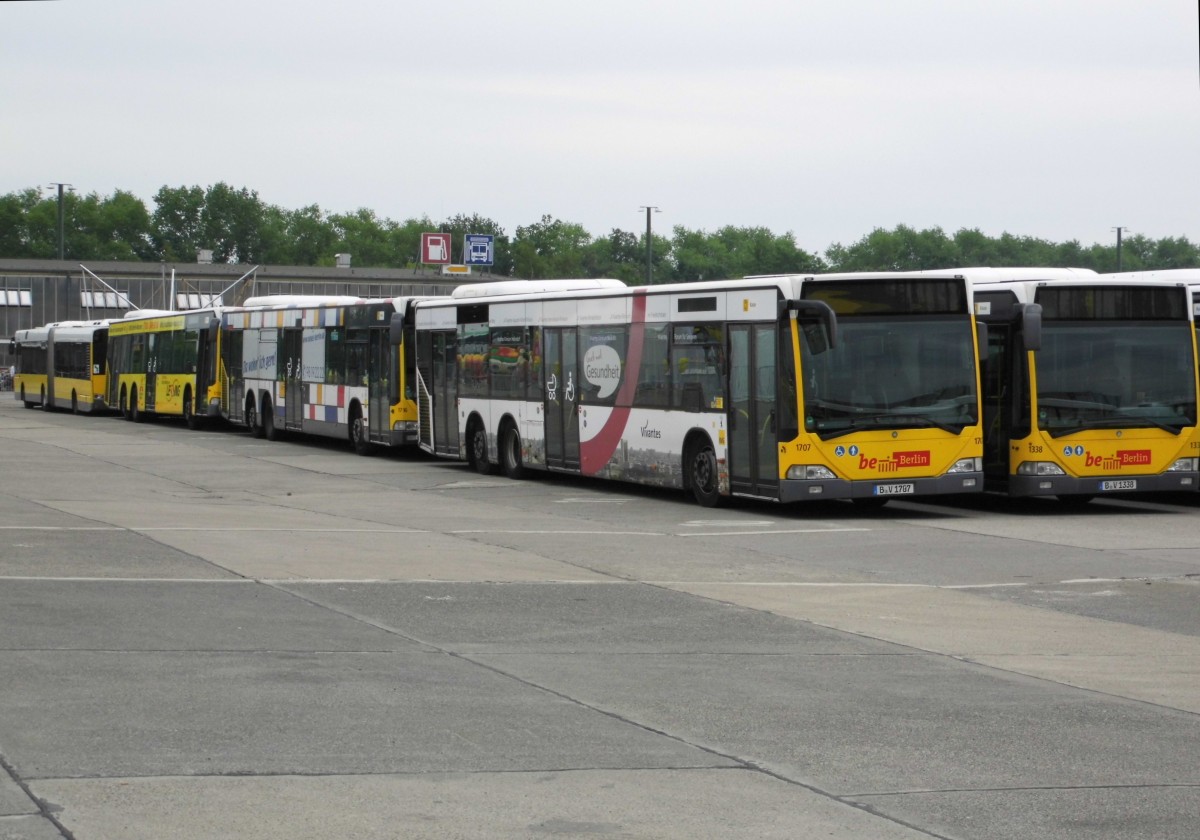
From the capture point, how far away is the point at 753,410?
21.4m

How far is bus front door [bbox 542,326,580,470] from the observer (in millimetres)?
26453

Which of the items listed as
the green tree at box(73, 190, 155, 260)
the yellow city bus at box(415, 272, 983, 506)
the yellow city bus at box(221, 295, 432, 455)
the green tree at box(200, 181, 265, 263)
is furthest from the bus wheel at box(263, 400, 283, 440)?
the green tree at box(200, 181, 265, 263)

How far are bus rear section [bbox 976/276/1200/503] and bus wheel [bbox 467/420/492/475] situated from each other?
982 centimetres

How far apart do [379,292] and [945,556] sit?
109 metres

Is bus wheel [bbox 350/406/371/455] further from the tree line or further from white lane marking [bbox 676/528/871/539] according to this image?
the tree line

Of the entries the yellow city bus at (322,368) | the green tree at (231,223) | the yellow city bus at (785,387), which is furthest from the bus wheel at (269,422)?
the green tree at (231,223)

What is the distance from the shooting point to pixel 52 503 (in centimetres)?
2236

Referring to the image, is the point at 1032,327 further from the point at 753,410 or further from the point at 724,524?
the point at 724,524

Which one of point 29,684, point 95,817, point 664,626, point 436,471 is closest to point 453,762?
point 95,817

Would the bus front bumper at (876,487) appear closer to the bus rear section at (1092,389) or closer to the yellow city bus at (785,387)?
the yellow city bus at (785,387)

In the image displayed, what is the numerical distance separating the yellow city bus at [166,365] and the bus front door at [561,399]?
21293 mm

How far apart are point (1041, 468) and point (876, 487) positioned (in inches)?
87.8

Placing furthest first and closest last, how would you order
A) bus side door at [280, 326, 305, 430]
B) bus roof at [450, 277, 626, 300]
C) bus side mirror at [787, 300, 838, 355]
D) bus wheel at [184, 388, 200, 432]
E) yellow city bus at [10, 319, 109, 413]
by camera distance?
yellow city bus at [10, 319, 109, 413]
bus wheel at [184, 388, 200, 432]
bus side door at [280, 326, 305, 430]
bus roof at [450, 277, 626, 300]
bus side mirror at [787, 300, 838, 355]

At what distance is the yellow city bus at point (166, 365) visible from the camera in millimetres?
47406
